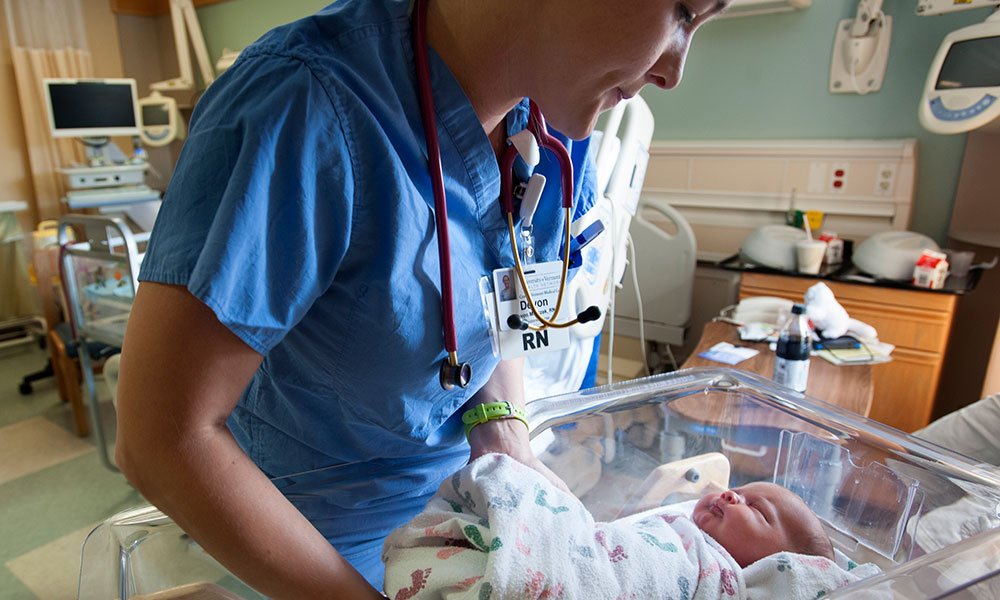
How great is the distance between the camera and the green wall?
2766mm

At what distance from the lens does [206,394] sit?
581mm

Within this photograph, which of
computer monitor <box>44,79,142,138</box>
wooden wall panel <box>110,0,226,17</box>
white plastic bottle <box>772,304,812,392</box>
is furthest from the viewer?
wooden wall panel <box>110,0,226,17</box>

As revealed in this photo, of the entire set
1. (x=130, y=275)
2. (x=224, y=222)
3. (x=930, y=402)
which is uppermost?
(x=224, y=222)

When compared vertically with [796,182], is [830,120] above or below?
above

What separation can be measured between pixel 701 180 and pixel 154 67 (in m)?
5.51

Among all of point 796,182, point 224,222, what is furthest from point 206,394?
point 796,182

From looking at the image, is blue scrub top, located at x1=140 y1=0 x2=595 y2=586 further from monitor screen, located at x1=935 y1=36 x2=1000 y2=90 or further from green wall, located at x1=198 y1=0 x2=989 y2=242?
green wall, located at x1=198 y1=0 x2=989 y2=242

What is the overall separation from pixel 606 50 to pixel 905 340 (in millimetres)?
2295

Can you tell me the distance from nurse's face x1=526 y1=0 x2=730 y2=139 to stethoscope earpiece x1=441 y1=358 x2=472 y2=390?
1.13ft

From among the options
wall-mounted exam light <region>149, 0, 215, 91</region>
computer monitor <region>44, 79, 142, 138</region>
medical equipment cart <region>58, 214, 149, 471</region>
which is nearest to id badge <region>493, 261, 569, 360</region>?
medical equipment cart <region>58, 214, 149, 471</region>

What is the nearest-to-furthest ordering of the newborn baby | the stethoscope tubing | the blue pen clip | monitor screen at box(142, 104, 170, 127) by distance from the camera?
the newborn baby, the stethoscope tubing, the blue pen clip, monitor screen at box(142, 104, 170, 127)

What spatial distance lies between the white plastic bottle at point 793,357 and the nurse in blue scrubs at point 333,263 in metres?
1.05

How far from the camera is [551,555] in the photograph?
693 mm

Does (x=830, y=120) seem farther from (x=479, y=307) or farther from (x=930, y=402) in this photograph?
(x=479, y=307)
